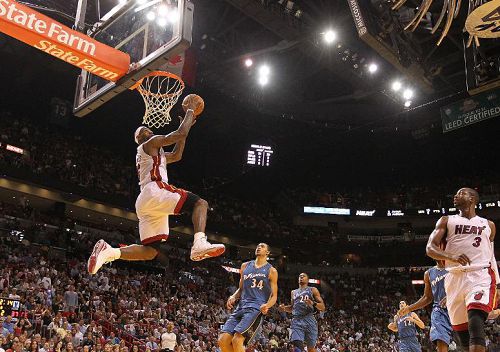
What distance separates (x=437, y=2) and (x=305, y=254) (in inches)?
901

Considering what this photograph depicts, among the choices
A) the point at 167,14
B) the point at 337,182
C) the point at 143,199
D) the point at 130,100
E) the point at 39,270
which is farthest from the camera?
the point at 337,182

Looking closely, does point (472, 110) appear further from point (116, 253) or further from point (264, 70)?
point (116, 253)

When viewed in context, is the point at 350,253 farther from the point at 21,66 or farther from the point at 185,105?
the point at 185,105

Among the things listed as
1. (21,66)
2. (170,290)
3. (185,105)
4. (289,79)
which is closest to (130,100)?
(21,66)

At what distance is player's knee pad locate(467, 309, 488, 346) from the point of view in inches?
200

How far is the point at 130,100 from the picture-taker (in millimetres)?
29859

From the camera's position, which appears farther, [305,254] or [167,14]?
[305,254]

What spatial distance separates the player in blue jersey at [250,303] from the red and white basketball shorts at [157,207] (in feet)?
8.33

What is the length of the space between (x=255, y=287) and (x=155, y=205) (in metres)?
3.16

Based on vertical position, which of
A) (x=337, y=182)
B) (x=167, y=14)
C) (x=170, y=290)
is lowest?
(x=170, y=290)

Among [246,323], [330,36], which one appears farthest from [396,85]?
[246,323]

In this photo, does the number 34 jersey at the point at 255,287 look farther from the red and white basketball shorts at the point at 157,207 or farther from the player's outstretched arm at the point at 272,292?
the red and white basketball shorts at the point at 157,207

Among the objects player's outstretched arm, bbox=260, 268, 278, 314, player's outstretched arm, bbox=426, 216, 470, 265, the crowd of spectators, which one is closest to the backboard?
player's outstretched arm, bbox=260, 268, 278, 314

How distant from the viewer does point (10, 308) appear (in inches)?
556
